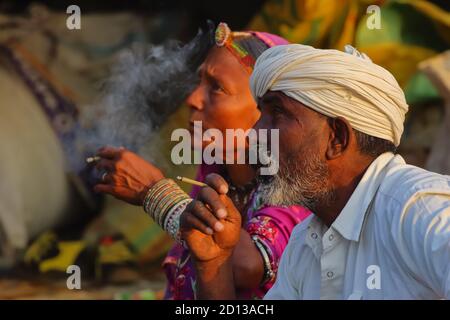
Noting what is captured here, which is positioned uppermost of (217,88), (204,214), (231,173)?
(217,88)

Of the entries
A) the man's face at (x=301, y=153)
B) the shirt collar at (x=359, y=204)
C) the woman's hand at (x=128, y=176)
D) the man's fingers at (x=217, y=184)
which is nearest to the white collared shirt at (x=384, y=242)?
the shirt collar at (x=359, y=204)

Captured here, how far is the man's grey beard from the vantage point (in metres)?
3.40

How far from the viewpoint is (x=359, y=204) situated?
3256 millimetres

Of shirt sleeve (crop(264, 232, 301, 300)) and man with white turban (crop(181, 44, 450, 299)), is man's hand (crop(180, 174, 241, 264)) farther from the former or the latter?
shirt sleeve (crop(264, 232, 301, 300))

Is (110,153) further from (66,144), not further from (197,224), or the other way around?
(66,144)

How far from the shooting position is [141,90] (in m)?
5.04

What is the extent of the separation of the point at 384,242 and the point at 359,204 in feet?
0.61

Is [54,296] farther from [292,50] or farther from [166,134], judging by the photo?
[292,50]

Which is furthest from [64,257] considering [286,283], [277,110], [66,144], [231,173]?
[277,110]

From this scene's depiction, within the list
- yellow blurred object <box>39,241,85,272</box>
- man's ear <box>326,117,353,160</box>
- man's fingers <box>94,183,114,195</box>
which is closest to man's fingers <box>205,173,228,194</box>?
man's ear <box>326,117,353,160</box>

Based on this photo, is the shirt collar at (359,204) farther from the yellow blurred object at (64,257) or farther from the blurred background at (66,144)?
the yellow blurred object at (64,257)

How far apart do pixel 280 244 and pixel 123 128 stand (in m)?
1.24

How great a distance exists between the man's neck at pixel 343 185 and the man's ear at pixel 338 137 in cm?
6

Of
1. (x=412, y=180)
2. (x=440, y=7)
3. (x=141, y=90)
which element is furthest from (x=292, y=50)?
(x=440, y=7)
